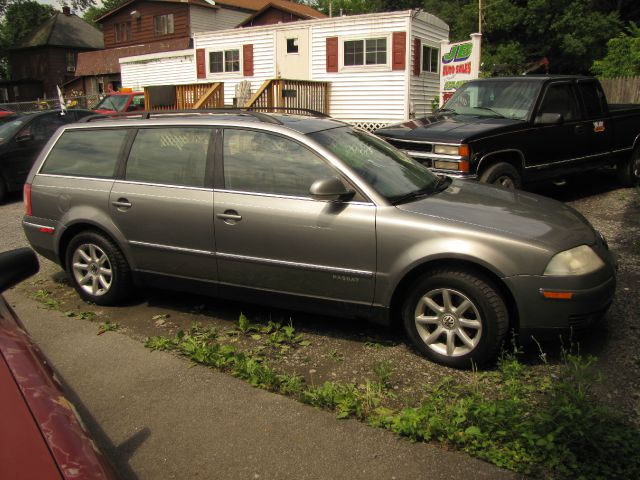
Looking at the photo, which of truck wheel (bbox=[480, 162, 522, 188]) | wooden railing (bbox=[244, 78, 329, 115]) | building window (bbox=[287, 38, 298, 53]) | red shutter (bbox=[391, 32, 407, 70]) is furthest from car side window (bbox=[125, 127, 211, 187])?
building window (bbox=[287, 38, 298, 53])

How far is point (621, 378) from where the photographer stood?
369cm

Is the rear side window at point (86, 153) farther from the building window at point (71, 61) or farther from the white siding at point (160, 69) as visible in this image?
the building window at point (71, 61)

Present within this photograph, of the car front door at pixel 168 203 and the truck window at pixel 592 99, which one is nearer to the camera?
the car front door at pixel 168 203

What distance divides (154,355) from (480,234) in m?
2.50

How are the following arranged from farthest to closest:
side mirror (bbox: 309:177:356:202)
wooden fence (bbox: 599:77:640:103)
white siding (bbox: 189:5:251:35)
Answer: white siding (bbox: 189:5:251:35)
wooden fence (bbox: 599:77:640:103)
side mirror (bbox: 309:177:356:202)

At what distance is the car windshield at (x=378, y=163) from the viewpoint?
Result: 14.3 ft

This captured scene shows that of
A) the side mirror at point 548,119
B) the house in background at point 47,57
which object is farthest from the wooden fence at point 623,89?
the house in background at point 47,57

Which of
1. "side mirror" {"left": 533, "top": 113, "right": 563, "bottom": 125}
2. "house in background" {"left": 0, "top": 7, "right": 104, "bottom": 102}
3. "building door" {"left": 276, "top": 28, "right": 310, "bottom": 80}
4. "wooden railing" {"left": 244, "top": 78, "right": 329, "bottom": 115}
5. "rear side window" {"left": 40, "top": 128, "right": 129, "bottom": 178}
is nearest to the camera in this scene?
"rear side window" {"left": 40, "top": 128, "right": 129, "bottom": 178}

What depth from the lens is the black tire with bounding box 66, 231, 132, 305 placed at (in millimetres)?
5133

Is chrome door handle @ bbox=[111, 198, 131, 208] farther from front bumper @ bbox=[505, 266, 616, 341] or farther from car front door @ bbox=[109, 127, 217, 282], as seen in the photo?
front bumper @ bbox=[505, 266, 616, 341]

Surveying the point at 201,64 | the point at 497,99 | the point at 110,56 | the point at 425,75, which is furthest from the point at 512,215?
the point at 110,56

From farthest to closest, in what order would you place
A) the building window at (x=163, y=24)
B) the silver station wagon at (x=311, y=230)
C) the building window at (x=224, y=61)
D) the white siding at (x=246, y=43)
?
the building window at (x=163, y=24)
the building window at (x=224, y=61)
the white siding at (x=246, y=43)
the silver station wagon at (x=311, y=230)

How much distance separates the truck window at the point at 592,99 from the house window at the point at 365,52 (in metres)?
9.89

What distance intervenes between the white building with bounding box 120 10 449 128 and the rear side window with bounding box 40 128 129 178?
13.9 m
